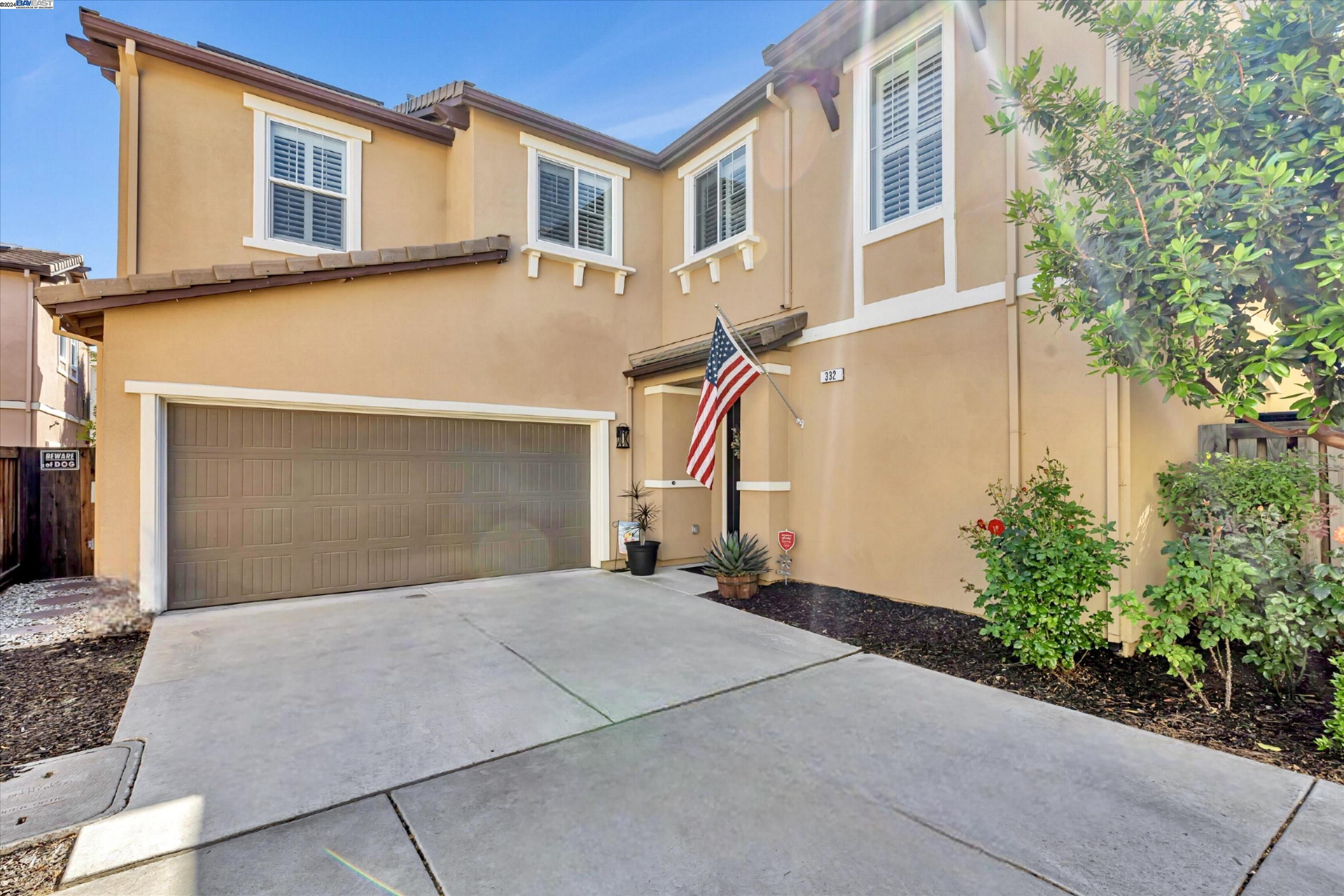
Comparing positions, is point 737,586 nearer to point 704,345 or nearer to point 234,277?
point 704,345

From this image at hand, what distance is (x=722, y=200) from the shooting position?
8.74 m

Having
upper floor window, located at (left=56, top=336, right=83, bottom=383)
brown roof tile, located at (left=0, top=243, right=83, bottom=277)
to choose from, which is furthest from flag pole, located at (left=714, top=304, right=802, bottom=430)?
upper floor window, located at (left=56, top=336, right=83, bottom=383)

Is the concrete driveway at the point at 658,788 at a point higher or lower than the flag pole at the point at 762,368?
lower

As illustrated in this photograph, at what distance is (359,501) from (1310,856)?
8.07 meters

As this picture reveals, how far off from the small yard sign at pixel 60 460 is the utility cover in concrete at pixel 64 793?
7518 millimetres

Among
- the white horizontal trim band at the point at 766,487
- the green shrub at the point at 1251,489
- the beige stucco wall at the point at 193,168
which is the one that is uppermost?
the beige stucco wall at the point at 193,168

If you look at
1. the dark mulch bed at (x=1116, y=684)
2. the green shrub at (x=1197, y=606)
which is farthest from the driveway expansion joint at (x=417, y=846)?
the green shrub at (x=1197, y=606)

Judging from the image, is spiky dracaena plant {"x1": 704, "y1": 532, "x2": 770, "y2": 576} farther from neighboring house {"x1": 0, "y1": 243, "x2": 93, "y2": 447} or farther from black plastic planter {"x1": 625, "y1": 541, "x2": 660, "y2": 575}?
neighboring house {"x1": 0, "y1": 243, "x2": 93, "y2": 447}

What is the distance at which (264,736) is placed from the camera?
136 inches

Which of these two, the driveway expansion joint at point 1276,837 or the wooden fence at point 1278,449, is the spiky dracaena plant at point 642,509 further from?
the driveway expansion joint at point 1276,837

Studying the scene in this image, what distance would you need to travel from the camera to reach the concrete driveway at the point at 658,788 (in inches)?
91.0

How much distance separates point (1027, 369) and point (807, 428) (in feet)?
8.47

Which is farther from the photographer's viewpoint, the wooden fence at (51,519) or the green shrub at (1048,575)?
the wooden fence at (51,519)

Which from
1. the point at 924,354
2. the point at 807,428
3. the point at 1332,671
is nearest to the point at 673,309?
the point at 807,428
